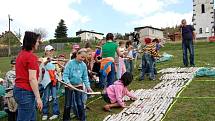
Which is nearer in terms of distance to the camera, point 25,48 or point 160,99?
point 25,48

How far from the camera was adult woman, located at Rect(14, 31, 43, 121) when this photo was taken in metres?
5.63

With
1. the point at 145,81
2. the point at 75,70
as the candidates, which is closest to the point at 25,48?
the point at 75,70

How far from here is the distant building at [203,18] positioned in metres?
60.4

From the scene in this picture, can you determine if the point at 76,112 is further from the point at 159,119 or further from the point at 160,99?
the point at 160,99

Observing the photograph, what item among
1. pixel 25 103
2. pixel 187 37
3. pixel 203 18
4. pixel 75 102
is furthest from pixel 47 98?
pixel 203 18

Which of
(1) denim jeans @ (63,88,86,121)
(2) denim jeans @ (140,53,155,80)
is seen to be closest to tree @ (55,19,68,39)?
(2) denim jeans @ (140,53,155,80)

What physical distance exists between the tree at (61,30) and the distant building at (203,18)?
95.8ft

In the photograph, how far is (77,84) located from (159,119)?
6.00 ft

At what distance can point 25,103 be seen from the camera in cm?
573

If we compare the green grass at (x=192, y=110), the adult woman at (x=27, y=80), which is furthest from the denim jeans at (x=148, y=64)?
the adult woman at (x=27, y=80)

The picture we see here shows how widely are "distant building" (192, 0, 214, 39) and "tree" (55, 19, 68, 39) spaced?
2919 centimetres

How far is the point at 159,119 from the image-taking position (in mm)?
8062

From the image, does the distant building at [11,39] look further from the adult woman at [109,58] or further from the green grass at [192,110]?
the green grass at [192,110]

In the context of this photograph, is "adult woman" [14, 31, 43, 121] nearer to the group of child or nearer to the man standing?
the group of child
